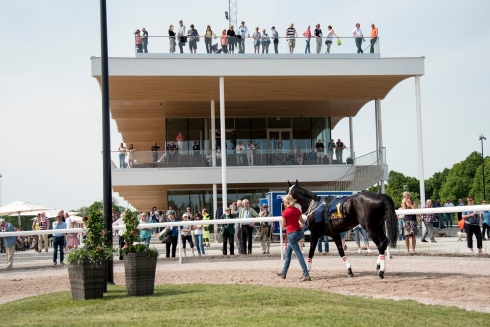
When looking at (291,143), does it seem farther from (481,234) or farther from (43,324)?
(43,324)

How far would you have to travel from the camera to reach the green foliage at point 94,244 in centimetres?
1112

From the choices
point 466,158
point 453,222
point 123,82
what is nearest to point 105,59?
point 453,222

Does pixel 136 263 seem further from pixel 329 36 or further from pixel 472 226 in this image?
pixel 329 36

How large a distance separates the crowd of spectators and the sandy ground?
51.0 feet

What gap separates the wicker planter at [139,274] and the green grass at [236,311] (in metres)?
0.19

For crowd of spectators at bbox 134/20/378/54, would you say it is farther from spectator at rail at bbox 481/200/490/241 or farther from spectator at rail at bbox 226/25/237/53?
spectator at rail at bbox 481/200/490/241

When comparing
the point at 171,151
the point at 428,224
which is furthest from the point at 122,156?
the point at 428,224

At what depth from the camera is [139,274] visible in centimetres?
1112

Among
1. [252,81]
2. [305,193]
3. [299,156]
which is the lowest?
[305,193]

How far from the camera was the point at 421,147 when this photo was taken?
34.0 metres

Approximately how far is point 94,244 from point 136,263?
0.79 m

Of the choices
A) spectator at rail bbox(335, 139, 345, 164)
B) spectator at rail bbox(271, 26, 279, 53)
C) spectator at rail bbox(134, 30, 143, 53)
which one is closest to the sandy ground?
spectator at rail bbox(134, 30, 143, 53)

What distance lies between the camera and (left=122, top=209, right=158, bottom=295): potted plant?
11.1 metres

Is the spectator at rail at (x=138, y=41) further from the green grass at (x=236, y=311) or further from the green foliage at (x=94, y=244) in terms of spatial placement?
the green grass at (x=236, y=311)
